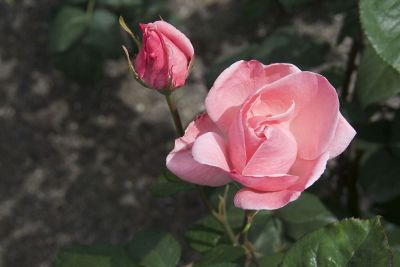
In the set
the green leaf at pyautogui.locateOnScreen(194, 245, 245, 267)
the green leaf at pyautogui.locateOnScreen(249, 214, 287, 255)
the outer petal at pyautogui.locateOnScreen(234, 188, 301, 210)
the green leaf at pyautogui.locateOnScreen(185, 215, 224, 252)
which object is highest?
the outer petal at pyautogui.locateOnScreen(234, 188, 301, 210)

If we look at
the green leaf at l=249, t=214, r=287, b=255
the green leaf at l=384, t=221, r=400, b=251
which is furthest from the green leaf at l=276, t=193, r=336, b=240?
the green leaf at l=384, t=221, r=400, b=251

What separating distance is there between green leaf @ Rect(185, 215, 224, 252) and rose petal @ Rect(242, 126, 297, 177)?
0.36 m

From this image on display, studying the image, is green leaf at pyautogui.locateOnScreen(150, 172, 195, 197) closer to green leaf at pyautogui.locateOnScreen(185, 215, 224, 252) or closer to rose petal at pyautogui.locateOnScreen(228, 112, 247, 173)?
green leaf at pyautogui.locateOnScreen(185, 215, 224, 252)

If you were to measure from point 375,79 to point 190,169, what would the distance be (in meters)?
0.49

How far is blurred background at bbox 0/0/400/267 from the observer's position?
1827 millimetres

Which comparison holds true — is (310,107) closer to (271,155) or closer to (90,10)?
(271,155)

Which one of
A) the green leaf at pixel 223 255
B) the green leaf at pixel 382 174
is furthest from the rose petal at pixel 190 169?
the green leaf at pixel 382 174

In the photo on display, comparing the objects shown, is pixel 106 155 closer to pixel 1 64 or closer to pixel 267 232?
pixel 1 64

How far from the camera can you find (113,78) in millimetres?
2115

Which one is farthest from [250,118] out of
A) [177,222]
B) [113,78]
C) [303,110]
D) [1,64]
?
[1,64]

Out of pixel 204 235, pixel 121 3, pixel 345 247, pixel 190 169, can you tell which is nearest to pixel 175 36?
pixel 190 169

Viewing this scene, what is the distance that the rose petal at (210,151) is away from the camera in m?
0.62

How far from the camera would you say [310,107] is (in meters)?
0.65

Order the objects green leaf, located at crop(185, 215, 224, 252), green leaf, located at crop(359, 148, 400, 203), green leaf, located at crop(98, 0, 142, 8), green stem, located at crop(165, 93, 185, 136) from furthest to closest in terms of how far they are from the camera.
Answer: green leaf, located at crop(98, 0, 142, 8) < green leaf, located at crop(359, 148, 400, 203) < green leaf, located at crop(185, 215, 224, 252) < green stem, located at crop(165, 93, 185, 136)
